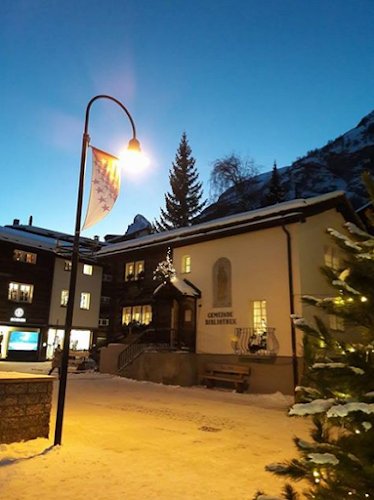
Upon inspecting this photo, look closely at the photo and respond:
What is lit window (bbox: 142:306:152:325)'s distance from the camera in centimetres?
2323

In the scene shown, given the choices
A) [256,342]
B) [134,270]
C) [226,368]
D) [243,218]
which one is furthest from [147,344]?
[243,218]

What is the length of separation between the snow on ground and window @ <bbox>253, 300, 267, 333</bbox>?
5451 mm

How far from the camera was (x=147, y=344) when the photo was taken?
2097 centimetres

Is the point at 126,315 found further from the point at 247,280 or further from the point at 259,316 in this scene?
the point at 259,316

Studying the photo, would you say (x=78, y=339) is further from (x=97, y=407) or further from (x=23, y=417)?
(x=23, y=417)

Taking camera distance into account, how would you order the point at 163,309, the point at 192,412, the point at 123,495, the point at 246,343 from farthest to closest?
the point at 163,309
the point at 246,343
the point at 192,412
the point at 123,495

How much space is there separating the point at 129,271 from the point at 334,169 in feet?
216

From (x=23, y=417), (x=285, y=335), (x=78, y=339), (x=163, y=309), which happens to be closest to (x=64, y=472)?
(x=23, y=417)

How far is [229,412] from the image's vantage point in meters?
11.5

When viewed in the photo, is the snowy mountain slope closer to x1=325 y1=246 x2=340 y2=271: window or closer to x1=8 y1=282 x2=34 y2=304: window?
x1=8 y1=282 x2=34 y2=304: window

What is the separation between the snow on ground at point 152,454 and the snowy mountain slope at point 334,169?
172 ft

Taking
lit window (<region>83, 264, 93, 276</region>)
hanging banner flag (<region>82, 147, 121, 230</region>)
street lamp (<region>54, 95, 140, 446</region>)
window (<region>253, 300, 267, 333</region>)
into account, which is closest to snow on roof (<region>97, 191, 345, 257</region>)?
window (<region>253, 300, 267, 333</region>)

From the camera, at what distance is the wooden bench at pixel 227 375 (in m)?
16.9

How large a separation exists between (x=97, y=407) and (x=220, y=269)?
10050 mm
